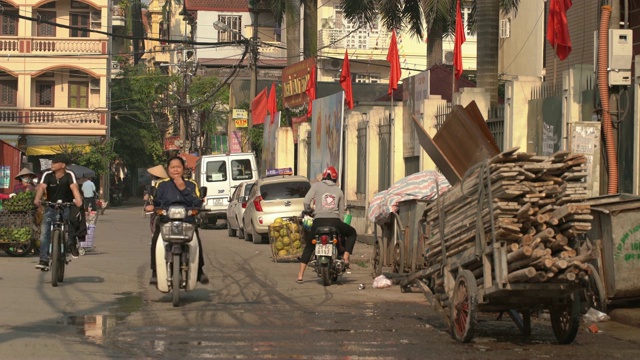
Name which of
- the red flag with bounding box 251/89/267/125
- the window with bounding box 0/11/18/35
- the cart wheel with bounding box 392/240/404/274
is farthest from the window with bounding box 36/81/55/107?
the cart wheel with bounding box 392/240/404/274

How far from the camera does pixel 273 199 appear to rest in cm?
2577

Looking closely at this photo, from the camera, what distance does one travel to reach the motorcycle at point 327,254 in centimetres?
1520

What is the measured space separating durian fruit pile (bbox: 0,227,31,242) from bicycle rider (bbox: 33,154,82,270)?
16.8 feet

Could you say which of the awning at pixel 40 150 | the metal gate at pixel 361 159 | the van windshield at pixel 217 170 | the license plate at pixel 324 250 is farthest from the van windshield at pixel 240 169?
the awning at pixel 40 150

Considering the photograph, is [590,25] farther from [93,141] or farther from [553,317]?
[93,141]

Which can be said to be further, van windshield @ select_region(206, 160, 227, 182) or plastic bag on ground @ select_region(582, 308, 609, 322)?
van windshield @ select_region(206, 160, 227, 182)

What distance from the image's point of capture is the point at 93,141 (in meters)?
58.6

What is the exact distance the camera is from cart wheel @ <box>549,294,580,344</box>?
9.53m

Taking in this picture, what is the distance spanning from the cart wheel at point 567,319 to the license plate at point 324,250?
18.5 feet

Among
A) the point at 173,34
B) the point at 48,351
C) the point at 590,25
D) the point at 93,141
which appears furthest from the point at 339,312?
the point at 173,34

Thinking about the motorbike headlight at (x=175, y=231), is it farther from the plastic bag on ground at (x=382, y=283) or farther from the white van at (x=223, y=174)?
the white van at (x=223, y=174)

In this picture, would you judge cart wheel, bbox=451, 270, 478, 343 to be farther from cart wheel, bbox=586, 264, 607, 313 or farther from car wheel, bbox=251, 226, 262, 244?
car wheel, bbox=251, 226, 262, 244

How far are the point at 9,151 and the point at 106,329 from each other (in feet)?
102

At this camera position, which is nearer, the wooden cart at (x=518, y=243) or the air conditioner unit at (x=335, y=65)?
the wooden cart at (x=518, y=243)
